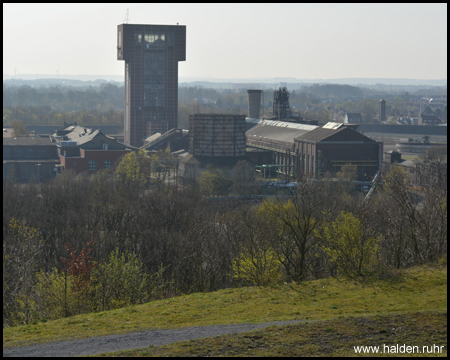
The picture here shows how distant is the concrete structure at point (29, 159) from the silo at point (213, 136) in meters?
16.5

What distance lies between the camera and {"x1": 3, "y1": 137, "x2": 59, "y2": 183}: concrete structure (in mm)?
78750

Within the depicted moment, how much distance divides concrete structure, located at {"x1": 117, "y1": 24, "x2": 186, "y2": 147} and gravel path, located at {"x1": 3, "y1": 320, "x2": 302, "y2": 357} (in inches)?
3111

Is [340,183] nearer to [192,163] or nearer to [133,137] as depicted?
[192,163]

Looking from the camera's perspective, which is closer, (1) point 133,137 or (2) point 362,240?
(2) point 362,240

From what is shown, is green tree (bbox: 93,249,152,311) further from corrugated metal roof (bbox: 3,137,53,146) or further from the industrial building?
corrugated metal roof (bbox: 3,137,53,146)

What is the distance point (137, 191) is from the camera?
5675 centimetres

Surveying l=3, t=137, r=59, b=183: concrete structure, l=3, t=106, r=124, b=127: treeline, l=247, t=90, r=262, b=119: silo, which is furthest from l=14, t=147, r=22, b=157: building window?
l=3, t=106, r=124, b=127: treeline

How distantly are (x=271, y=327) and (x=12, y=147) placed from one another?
70.2m

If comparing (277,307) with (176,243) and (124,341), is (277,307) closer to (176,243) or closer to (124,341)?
(124,341)

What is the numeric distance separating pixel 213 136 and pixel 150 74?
71.1 feet

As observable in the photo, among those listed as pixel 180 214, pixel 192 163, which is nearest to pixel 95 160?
pixel 192 163

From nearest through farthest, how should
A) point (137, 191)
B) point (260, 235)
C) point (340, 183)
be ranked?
point (260, 235) → point (137, 191) → point (340, 183)

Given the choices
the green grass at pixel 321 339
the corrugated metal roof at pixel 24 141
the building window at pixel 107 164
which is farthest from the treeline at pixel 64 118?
the green grass at pixel 321 339

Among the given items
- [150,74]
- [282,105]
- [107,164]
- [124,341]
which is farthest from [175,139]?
[124,341]
